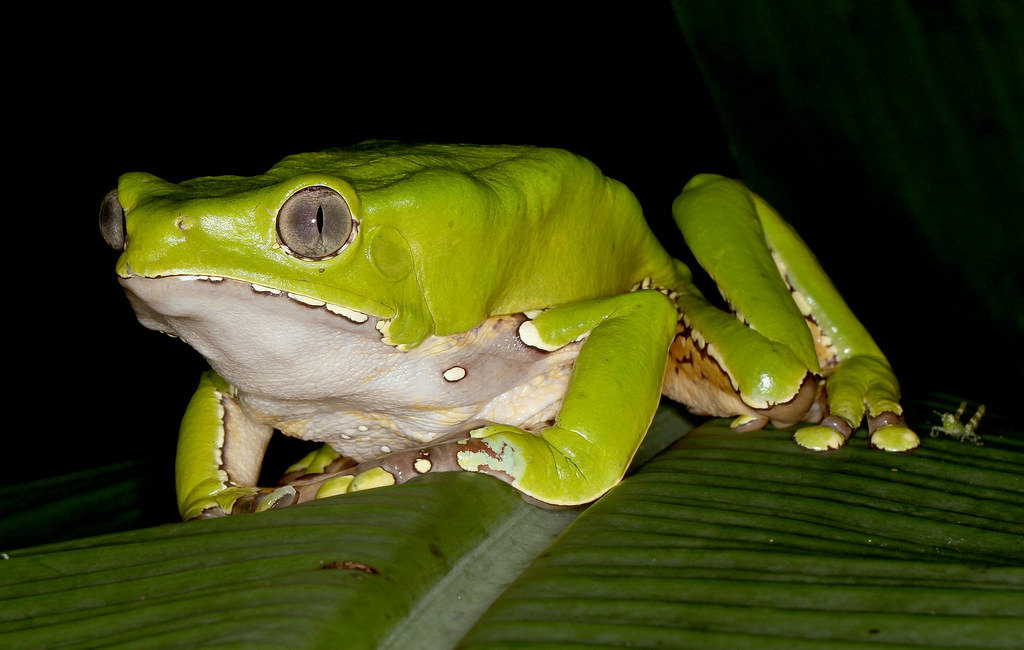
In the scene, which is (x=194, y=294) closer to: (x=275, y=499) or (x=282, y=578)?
(x=275, y=499)

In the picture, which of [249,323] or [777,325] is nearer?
[249,323]

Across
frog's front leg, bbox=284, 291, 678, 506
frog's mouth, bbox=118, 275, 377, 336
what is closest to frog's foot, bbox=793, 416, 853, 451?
frog's front leg, bbox=284, 291, 678, 506

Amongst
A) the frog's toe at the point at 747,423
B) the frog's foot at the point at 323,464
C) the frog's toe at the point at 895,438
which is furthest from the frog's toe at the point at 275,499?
the frog's toe at the point at 895,438

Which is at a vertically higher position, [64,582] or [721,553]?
[64,582]

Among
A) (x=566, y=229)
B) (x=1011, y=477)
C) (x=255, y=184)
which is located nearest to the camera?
(x=1011, y=477)

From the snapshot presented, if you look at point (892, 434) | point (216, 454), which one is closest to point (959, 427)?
point (892, 434)

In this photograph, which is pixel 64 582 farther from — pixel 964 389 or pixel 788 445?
pixel 964 389

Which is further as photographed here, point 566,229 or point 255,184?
point 566,229

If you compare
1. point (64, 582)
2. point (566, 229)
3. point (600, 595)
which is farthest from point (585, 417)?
point (64, 582)

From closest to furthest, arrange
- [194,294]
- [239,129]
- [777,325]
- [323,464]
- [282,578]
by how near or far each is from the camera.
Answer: [282,578] < [194,294] < [777,325] < [323,464] < [239,129]
